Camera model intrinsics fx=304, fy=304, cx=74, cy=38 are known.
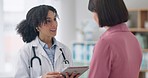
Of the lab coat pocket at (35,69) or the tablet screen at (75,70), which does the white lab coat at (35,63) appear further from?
the tablet screen at (75,70)

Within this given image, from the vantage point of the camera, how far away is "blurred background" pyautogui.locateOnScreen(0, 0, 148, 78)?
4.30 m

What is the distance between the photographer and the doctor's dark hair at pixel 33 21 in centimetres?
220

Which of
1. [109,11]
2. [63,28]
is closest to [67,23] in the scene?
[63,28]

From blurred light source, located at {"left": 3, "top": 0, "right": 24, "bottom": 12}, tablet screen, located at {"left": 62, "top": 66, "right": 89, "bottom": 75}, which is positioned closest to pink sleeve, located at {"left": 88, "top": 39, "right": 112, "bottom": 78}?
tablet screen, located at {"left": 62, "top": 66, "right": 89, "bottom": 75}

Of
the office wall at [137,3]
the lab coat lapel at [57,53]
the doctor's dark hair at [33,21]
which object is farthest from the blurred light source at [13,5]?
the lab coat lapel at [57,53]

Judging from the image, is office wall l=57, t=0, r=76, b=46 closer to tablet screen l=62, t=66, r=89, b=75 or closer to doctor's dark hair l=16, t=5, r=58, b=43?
doctor's dark hair l=16, t=5, r=58, b=43

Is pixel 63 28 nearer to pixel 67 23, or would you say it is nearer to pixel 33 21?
pixel 67 23

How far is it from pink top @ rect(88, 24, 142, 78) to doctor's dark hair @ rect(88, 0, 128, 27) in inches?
1.7

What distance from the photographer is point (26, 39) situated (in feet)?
7.42

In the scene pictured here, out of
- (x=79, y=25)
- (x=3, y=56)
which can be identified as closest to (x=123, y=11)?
(x=3, y=56)

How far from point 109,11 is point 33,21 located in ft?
2.39

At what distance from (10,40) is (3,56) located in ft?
0.93

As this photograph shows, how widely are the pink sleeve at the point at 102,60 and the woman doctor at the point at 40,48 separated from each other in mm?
550

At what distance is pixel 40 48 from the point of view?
2205mm
